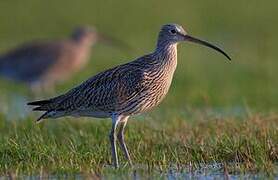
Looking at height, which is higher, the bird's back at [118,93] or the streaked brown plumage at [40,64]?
the streaked brown plumage at [40,64]

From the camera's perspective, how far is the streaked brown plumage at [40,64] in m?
17.3

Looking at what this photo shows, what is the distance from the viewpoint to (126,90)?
30.9 ft

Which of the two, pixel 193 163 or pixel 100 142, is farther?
pixel 100 142

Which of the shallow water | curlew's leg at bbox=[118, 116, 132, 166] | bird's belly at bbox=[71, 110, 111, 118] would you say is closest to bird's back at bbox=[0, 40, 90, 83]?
bird's belly at bbox=[71, 110, 111, 118]

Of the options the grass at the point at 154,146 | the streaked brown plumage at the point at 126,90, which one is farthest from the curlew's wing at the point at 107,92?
the grass at the point at 154,146

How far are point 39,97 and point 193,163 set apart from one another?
870 centimetres

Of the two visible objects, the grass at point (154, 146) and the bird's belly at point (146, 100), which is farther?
the bird's belly at point (146, 100)

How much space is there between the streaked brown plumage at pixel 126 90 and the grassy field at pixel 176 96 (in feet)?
1.05

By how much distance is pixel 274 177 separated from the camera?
310 inches

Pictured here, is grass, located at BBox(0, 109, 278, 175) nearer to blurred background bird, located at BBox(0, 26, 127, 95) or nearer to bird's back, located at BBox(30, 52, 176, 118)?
bird's back, located at BBox(30, 52, 176, 118)

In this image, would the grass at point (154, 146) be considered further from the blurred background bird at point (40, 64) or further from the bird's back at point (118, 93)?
the blurred background bird at point (40, 64)

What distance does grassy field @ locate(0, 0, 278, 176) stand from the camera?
28.7 feet

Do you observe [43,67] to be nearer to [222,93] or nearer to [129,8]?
[222,93]

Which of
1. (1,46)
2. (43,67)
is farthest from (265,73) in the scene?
(1,46)
